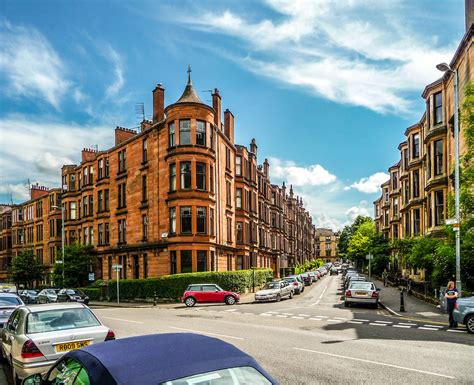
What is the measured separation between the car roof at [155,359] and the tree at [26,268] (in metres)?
60.6

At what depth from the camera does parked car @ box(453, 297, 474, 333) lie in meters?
15.3

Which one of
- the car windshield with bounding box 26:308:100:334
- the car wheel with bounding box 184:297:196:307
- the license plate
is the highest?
the car windshield with bounding box 26:308:100:334

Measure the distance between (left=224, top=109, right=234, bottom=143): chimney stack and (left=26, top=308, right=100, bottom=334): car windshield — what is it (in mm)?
36525

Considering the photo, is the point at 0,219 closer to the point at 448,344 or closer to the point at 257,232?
the point at 257,232

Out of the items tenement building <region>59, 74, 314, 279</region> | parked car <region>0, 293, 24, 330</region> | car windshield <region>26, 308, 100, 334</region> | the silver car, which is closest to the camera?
the silver car

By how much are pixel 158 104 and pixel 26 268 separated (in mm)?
32371

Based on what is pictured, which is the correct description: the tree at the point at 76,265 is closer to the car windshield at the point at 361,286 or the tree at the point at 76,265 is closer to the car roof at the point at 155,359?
the car windshield at the point at 361,286

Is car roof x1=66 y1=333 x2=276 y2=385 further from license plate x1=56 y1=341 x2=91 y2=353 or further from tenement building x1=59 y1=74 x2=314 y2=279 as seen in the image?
tenement building x1=59 y1=74 x2=314 y2=279

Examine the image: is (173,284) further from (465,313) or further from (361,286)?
(465,313)

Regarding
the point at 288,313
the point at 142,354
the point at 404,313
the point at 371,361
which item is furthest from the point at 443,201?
the point at 142,354

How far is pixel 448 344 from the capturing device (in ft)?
41.8

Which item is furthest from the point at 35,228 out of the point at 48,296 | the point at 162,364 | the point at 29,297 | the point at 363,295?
the point at 162,364

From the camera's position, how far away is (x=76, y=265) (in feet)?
154

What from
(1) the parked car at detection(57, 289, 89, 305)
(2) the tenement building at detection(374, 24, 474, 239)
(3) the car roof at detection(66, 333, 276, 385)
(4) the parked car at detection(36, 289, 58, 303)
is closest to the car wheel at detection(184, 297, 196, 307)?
(1) the parked car at detection(57, 289, 89, 305)
